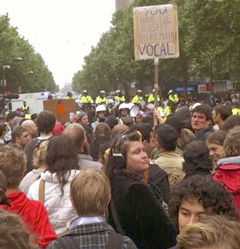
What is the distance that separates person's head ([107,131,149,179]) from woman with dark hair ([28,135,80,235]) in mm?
519

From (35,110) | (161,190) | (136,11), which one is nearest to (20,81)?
(35,110)

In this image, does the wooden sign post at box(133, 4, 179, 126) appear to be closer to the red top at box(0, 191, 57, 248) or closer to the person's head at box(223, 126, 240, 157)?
the person's head at box(223, 126, 240, 157)

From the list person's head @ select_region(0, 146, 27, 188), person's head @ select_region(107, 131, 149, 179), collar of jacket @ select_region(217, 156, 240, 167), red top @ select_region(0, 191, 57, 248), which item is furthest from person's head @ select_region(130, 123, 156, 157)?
red top @ select_region(0, 191, 57, 248)

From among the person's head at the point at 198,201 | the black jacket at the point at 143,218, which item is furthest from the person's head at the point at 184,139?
the person's head at the point at 198,201

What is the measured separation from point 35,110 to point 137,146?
30.1 meters

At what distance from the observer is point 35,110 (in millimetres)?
34438

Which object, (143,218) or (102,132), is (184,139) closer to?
(102,132)

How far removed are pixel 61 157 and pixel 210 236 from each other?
2829mm

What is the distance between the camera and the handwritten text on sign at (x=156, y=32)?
34.2 ft

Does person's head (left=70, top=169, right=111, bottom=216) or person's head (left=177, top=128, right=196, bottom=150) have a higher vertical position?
person's head (left=70, top=169, right=111, bottom=216)

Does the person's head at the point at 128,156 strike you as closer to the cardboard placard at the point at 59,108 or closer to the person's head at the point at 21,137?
the person's head at the point at 21,137

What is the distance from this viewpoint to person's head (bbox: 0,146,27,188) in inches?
173

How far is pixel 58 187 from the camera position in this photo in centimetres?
494

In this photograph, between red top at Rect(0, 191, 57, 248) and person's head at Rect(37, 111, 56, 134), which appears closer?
red top at Rect(0, 191, 57, 248)
